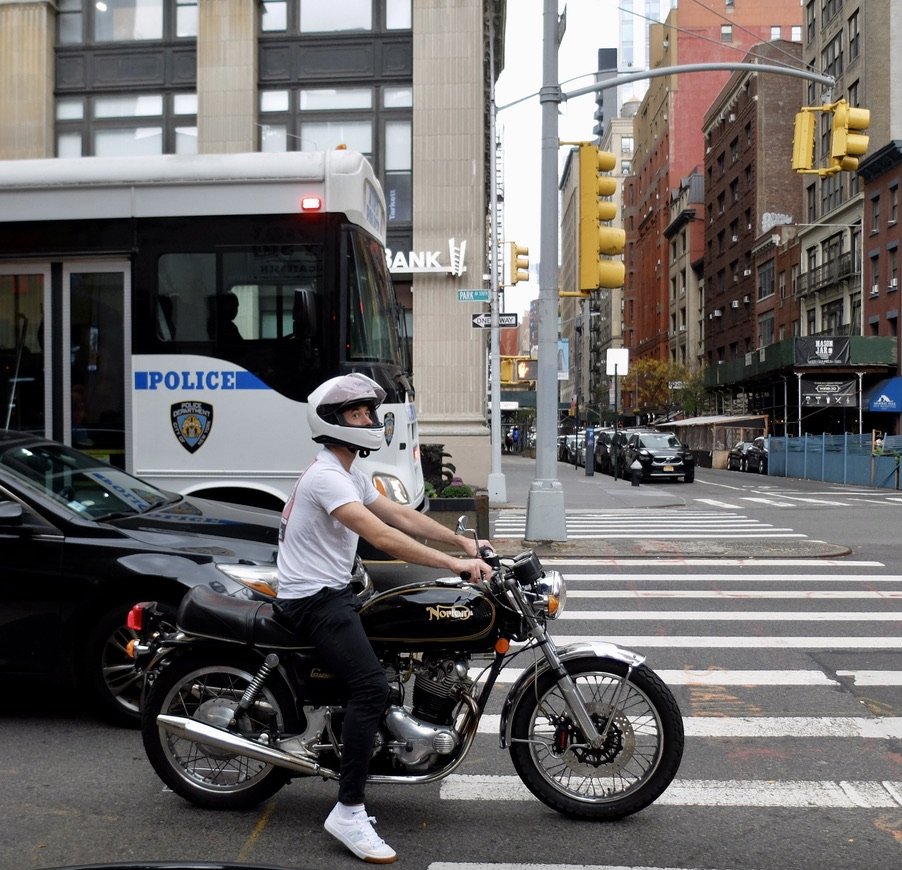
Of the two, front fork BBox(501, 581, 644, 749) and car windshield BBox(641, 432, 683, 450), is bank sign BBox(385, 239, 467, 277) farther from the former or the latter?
front fork BBox(501, 581, 644, 749)

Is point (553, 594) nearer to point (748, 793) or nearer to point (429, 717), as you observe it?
point (429, 717)

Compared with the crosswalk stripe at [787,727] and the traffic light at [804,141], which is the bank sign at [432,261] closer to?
the traffic light at [804,141]

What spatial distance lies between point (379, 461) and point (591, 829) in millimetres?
5670

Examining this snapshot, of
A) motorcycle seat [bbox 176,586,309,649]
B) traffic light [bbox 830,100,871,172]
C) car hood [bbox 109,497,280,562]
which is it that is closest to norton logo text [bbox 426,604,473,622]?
motorcycle seat [bbox 176,586,309,649]

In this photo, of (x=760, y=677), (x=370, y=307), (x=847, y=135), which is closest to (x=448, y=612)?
(x=760, y=677)

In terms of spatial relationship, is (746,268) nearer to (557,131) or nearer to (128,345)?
(557,131)

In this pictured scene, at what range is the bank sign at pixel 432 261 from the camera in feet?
83.0

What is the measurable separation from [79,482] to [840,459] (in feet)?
122

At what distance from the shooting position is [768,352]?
57750 mm

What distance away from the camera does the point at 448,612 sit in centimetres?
446

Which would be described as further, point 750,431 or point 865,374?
point 750,431

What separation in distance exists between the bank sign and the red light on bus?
1559 centimetres

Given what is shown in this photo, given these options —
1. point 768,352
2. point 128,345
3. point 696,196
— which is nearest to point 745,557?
point 128,345

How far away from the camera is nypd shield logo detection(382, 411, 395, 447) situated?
9.75 meters
